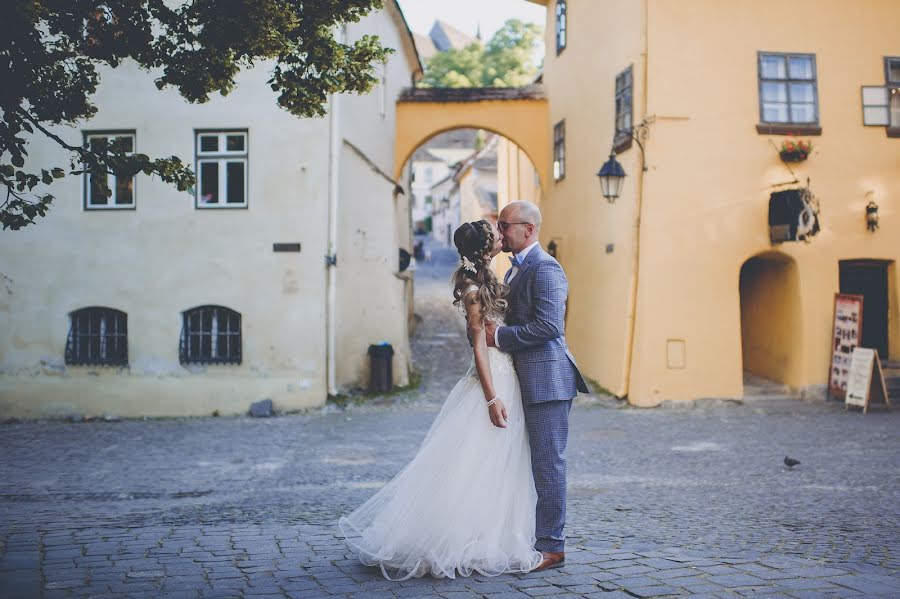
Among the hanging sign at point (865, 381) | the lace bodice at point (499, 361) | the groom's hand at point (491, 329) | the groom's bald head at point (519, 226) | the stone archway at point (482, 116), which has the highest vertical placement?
the stone archway at point (482, 116)

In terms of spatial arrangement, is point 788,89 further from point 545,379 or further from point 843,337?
point 545,379

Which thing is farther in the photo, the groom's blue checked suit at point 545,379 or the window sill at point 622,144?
the window sill at point 622,144

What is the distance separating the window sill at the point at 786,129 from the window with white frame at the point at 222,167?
884 cm

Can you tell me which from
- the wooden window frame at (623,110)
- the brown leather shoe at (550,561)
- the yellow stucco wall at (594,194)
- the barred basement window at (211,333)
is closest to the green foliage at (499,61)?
the yellow stucco wall at (594,194)

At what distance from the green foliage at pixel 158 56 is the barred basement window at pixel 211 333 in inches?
281

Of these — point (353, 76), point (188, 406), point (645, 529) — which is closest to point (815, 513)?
point (645, 529)

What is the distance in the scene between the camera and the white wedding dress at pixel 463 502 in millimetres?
4395

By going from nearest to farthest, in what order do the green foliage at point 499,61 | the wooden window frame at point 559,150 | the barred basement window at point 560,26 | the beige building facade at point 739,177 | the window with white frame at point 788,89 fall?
the beige building facade at point 739,177, the window with white frame at point 788,89, the wooden window frame at point 559,150, the barred basement window at point 560,26, the green foliage at point 499,61

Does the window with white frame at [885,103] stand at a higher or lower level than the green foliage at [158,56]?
higher

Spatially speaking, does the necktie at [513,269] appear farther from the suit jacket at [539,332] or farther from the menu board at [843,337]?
the menu board at [843,337]

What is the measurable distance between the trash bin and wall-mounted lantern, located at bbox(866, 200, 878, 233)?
8647 mm

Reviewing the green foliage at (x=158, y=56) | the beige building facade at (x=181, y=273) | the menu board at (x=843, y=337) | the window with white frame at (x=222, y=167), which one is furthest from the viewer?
the window with white frame at (x=222, y=167)

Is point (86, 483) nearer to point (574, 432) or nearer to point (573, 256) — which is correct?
point (574, 432)

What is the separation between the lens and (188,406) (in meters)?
13.4
